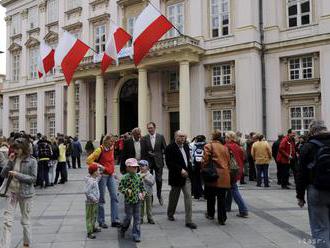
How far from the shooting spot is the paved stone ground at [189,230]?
6.62m

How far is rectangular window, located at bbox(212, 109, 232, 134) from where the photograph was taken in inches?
973

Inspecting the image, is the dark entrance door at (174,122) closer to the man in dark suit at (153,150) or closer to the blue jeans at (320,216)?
the man in dark suit at (153,150)

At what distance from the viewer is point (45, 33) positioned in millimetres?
37250

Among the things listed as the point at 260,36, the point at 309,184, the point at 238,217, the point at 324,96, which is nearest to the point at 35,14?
the point at 260,36

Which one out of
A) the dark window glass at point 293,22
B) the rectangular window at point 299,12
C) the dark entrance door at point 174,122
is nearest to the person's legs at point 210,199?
the rectangular window at point 299,12

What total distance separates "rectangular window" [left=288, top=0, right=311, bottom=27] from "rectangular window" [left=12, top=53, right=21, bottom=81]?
28.3 metres

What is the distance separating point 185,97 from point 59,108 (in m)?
15.6

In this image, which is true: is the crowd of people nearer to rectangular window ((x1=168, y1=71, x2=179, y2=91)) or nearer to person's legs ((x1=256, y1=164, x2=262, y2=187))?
person's legs ((x1=256, y1=164, x2=262, y2=187))

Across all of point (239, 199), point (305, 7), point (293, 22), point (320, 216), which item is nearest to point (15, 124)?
point (293, 22)

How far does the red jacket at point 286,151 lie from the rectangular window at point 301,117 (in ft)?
29.0

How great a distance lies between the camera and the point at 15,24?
4147 centimetres

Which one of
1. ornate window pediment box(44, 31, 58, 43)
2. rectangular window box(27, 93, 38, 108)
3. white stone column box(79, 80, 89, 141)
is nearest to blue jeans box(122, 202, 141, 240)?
white stone column box(79, 80, 89, 141)

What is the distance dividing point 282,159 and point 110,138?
7730 millimetres

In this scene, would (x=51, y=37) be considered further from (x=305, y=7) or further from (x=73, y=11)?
(x=305, y=7)
